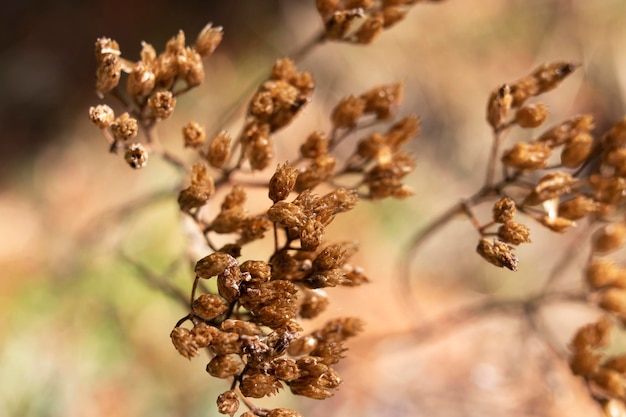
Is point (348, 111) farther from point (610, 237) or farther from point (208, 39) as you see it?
point (610, 237)

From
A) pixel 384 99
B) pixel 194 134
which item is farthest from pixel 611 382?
pixel 194 134

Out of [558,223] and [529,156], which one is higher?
[529,156]

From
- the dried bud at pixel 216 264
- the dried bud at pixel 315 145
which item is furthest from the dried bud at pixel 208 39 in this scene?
the dried bud at pixel 216 264

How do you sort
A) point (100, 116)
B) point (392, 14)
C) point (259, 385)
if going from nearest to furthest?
1. point (259, 385)
2. point (100, 116)
3. point (392, 14)

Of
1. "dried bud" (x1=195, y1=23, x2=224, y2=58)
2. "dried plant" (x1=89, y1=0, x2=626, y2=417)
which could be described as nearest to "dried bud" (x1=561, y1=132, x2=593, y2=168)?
"dried plant" (x1=89, y1=0, x2=626, y2=417)

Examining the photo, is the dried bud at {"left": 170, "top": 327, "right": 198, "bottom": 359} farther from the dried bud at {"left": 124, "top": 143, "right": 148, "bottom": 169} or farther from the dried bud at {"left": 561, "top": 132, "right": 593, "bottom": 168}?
the dried bud at {"left": 561, "top": 132, "right": 593, "bottom": 168}

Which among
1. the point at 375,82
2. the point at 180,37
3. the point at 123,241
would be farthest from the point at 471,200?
the point at 375,82

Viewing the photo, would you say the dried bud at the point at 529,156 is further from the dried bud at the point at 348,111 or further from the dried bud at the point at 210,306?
the dried bud at the point at 210,306

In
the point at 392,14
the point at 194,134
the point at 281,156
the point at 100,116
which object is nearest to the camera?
the point at 100,116

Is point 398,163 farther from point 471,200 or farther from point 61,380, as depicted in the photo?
point 61,380
